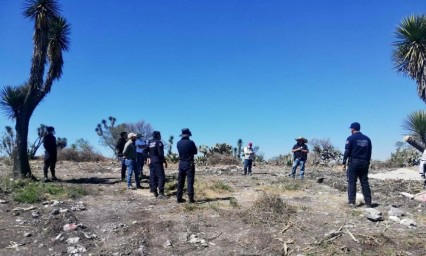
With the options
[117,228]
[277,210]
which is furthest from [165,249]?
[277,210]

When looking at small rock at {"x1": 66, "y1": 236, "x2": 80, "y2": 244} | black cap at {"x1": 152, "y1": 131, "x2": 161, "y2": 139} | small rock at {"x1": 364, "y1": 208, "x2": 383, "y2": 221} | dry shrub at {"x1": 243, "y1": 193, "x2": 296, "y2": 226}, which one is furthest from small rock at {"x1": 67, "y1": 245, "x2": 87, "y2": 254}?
small rock at {"x1": 364, "y1": 208, "x2": 383, "y2": 221}

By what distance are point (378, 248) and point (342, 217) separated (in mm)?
1650

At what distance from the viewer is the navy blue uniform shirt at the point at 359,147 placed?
29.0 feet

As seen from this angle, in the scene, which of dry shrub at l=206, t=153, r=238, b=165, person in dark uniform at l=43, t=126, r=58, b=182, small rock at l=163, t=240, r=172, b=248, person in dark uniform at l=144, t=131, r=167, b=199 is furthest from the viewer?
dry shrub at l=206, t=153, r=238, b=165

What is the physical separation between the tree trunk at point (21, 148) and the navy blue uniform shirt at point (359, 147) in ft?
30.4

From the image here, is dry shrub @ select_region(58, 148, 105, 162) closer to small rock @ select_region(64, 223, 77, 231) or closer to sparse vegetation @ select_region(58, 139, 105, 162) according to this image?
sparse vegetation @ select_region(58, 139, 105, 162)

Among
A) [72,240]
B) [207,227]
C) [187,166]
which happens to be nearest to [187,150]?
[187,166]

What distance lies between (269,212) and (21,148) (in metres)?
8.18

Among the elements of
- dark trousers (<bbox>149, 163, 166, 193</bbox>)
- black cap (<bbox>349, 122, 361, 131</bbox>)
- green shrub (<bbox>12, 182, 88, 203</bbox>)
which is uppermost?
black cap (<bbox>349, 122, 361, 131</bbox>)

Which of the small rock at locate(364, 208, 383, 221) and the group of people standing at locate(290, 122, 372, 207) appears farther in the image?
the group of people standing at locate(290, 122, 372, 207)

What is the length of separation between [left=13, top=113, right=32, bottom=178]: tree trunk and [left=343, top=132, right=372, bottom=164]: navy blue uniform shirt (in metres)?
9.27

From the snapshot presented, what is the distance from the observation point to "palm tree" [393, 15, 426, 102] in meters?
17.0

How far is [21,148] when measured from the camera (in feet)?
40.7

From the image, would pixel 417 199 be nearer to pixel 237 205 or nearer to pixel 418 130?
pixel 237 205
